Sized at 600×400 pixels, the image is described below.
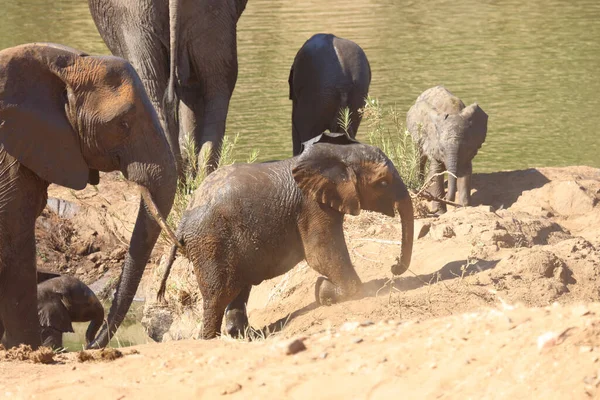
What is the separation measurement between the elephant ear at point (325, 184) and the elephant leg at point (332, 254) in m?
0.10

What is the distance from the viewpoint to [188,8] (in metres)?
9.05

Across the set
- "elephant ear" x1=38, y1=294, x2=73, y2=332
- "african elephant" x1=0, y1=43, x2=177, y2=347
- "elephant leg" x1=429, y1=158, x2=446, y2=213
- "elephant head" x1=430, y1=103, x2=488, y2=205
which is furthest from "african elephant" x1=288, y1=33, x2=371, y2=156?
"african elephant" x1=0, y1=43, x2=177, y2=347

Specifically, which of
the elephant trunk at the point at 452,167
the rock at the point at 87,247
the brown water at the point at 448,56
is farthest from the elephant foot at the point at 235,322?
the brown water at the point at 448,56

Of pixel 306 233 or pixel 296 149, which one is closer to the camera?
pixel 306 233

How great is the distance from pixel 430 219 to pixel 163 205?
8.85ft

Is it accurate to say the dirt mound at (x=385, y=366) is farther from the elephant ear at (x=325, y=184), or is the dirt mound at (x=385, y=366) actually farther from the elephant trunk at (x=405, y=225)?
the elephant trunk at (x=405, y=225)

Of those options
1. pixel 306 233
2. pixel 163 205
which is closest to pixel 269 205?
pixel 306 233

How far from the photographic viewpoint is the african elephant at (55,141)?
20.1 feet

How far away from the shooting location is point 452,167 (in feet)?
33.5

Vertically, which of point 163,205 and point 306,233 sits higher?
point 163,205

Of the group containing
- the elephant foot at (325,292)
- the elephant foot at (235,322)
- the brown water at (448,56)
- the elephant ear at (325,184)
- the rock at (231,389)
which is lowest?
the brown water at (448,56)

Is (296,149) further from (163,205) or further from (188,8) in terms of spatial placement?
(163,205)

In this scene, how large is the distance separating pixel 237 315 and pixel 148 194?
4.79 ft

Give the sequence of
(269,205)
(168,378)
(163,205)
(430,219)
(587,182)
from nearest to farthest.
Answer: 1. (168,378)
2. (163,205)
3. (269,205)
4. (430,219)
5. (587,182)
